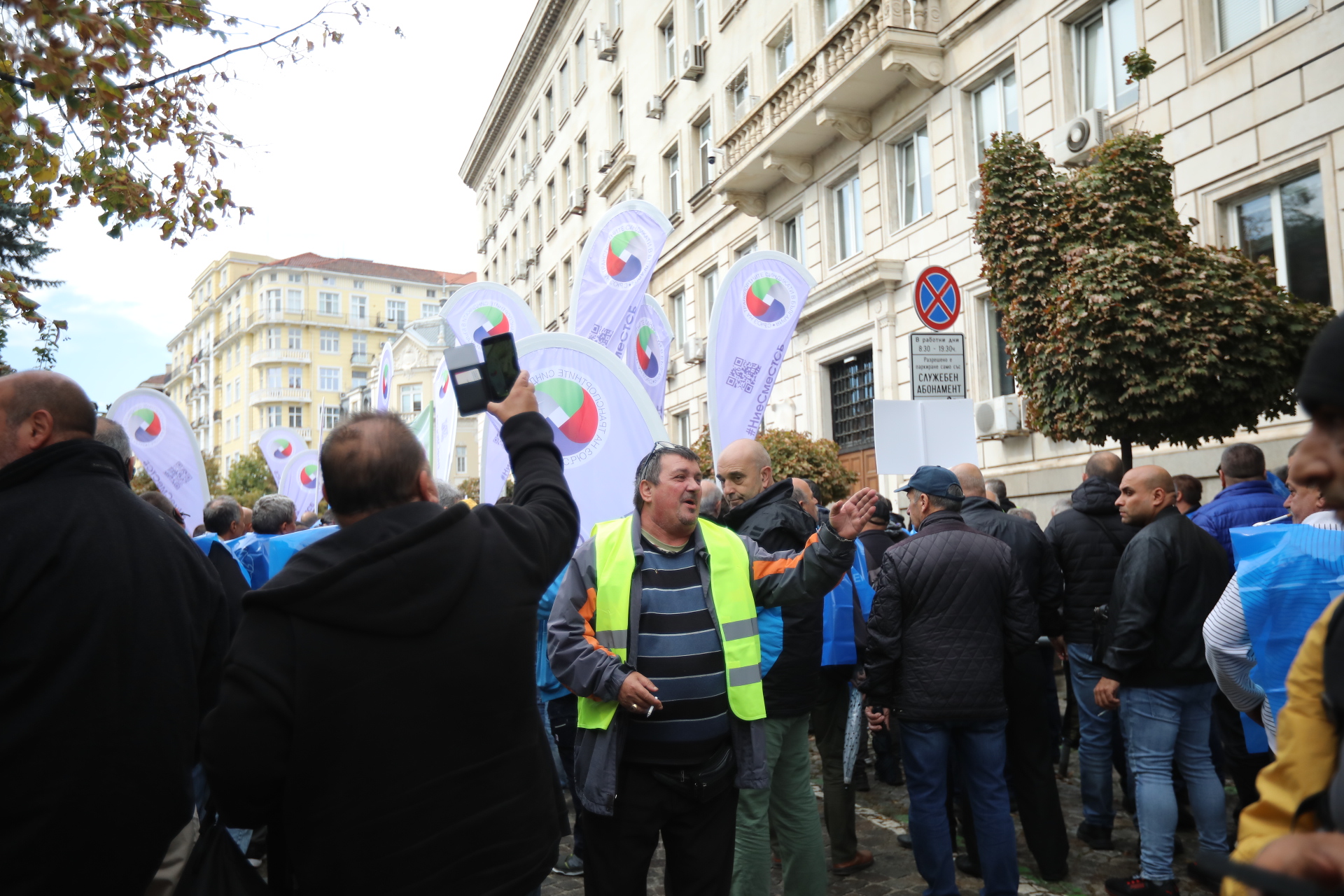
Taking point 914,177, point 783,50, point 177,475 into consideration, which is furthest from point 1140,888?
point 783,50

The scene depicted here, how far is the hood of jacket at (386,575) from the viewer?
83.4 inches

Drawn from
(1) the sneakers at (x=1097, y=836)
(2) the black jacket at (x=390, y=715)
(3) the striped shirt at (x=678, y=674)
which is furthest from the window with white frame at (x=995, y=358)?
(2) the black jacket at (x=390, y=715)

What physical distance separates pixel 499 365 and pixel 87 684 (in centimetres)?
127

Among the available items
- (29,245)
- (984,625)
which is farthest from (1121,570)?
(29,245)

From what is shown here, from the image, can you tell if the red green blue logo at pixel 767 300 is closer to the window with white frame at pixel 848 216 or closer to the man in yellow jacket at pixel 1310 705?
the man in yellow jacket at pixel 1310 705

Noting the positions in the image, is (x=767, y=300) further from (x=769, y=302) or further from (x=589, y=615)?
(x=589, y=615)

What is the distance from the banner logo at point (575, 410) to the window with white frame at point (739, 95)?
635 inches

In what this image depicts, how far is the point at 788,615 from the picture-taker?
4.87 meters

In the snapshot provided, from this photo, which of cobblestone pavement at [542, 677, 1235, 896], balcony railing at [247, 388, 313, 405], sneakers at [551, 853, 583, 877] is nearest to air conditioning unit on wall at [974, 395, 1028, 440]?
cobblestone pavement at [542, 677, 1235, 896]

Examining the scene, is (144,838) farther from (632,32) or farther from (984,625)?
(632,32)

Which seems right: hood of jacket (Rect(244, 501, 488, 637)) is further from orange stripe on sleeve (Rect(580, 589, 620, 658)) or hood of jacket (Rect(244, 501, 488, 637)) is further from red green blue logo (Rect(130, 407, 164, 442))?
red green blue logo (Rect(130, 407, 164, 442))

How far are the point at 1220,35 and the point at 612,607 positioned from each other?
11.2 m

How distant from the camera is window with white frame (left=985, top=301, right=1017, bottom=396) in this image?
1473cm

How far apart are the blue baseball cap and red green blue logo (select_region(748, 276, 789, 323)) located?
4.34 metres
